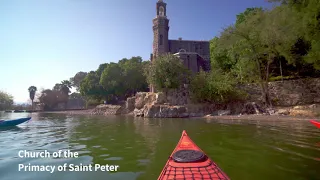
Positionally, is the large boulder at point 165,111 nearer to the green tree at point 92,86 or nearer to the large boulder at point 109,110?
the large boulder at point 109,110

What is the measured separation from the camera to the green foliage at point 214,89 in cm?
2619

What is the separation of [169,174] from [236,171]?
2368mm

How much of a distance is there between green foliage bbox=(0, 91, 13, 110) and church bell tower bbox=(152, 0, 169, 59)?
62.7 meters

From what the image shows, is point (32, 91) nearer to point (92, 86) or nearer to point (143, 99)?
point (92, 86)

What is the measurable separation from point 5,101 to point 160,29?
65.4 meters

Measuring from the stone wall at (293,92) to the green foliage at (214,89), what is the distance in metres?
2.71

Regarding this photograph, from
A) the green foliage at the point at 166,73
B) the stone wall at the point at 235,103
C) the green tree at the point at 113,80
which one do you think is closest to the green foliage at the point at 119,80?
the green tree at the point at 113,80

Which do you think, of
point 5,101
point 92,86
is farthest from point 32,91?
point 92,86

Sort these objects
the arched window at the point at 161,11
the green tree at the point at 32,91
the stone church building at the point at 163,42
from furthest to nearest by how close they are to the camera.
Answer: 1. the green tree at the point at 32,91
2. the arched window at the point at 161,11
3. the stone church building at the point at 163,42

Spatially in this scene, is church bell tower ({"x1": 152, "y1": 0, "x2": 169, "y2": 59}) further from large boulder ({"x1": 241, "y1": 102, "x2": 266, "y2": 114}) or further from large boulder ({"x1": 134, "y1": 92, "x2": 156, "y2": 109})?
large boulder ({"x1": 241, "y1": 102, "x2": 266, "y2": 114})

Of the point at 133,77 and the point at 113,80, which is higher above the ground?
the point at 133,77

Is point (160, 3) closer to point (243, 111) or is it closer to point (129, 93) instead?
point (129, 93)

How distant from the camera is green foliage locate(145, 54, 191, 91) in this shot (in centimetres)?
2902

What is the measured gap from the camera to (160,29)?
133 ft
